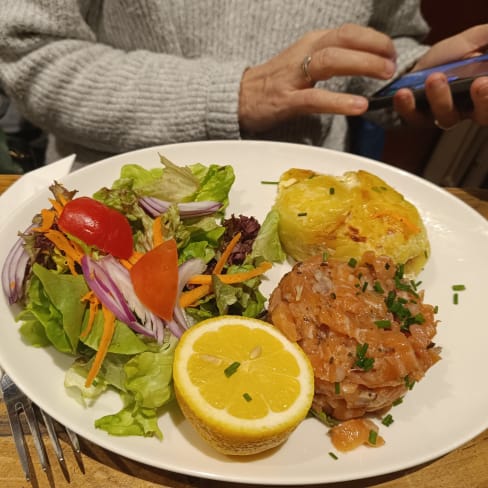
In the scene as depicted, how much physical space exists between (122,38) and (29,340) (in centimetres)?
185

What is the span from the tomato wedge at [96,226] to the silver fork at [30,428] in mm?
506

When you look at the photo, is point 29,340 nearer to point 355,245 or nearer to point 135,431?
point 135,431

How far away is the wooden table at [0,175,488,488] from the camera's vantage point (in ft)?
4.35

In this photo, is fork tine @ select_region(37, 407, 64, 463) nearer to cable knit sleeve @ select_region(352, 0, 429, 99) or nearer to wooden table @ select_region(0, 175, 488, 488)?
wooden table @ select_region(0, 175, 488, 488)

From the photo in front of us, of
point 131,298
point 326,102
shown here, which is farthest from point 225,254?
point 326,102

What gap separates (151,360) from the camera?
1.42 m

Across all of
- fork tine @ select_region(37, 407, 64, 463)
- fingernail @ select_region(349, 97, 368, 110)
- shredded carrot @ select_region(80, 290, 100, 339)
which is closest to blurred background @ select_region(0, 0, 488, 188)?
fingernail @ select_region(349, 97, 368, 110)

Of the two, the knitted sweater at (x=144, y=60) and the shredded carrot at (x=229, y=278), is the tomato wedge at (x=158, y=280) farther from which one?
the knitted sweater at (x=144, y=60)

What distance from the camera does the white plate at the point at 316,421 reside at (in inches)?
49.4

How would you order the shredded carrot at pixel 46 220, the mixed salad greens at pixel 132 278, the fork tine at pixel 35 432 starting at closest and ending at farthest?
1. the fork tine at pixel 35 432
2. the mixed salad greens at pixel 132 278
3. the shredded carrot at pixel 46 220

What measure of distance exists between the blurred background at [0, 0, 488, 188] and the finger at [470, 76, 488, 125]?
0.93 m

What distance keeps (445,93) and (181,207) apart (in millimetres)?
1443

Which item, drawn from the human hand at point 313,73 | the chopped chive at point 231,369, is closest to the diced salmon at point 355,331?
the chopped chive at point 231,369

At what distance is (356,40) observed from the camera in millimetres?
2234
